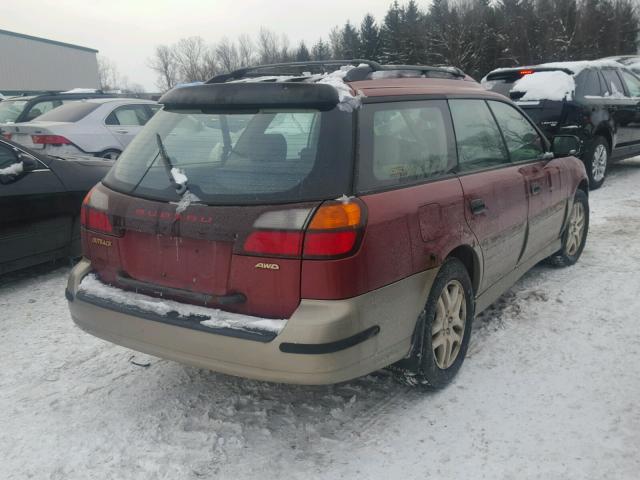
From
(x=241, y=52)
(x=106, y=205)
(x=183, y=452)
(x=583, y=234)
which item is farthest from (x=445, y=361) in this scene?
(x=241, y=52)

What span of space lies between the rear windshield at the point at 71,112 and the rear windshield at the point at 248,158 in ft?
22.7

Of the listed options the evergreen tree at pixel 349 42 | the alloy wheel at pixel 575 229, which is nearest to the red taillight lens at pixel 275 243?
the alloy wheel at pixel 575 229

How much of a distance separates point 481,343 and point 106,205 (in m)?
2.42

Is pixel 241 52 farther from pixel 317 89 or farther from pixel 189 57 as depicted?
pixel 317 89

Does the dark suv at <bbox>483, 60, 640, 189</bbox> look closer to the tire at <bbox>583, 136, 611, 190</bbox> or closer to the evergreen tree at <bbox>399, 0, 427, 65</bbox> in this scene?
the tire at <bbox>583, 136, 611, 190</bbox>

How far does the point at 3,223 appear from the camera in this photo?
464 centimetres

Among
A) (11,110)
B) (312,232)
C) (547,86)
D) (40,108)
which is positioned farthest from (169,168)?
(11,110)

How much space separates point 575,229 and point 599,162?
395 cm

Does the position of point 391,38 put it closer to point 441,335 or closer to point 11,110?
point 11,110

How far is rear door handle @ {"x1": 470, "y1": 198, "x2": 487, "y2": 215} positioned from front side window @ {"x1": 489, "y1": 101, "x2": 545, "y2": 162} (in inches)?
30.8

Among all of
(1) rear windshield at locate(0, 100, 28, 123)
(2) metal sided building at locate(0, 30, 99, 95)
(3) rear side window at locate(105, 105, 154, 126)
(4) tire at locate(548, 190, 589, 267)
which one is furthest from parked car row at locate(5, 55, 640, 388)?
(2) metal sided building at locate(0, 30, 99, 95)

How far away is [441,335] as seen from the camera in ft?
10.0

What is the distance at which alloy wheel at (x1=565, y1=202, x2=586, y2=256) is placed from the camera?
499 centimetres

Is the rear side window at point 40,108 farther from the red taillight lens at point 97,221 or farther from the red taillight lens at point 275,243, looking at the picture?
the red taillight lens at point 275,243
